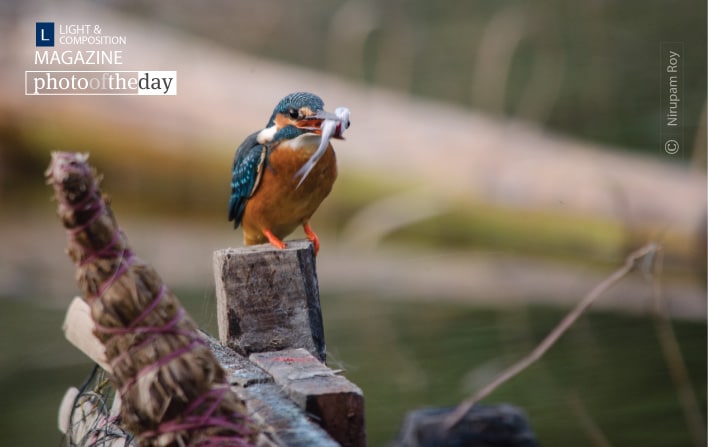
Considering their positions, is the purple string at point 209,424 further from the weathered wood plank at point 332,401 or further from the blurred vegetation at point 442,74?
the blurred vegetation at point 442,74

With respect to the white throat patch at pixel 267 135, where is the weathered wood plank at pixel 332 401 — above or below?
below

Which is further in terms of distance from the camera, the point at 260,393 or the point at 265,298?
the point at 265,298

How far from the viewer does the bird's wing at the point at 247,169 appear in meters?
1.65

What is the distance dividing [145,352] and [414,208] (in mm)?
4308

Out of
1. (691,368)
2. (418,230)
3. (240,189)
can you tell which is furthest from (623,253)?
(240,189)

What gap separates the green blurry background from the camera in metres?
2.91

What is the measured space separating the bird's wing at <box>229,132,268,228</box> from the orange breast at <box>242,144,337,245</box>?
12 millimetres

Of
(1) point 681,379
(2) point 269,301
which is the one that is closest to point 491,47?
(1) point 681,379

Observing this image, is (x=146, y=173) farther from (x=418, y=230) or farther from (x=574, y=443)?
(x=574, y=443)

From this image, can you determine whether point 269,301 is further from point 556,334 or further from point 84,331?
point 556,334

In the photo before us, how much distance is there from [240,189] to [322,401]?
2.22 feet

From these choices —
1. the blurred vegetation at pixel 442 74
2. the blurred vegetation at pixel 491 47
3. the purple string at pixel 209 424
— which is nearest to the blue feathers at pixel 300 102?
the purple string at pixel 209 424

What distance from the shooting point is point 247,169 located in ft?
5.48

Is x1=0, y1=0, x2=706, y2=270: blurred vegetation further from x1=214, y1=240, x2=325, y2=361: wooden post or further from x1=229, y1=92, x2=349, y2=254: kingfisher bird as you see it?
x1=214, y1=240, x2=325, y2=361: wooden post
